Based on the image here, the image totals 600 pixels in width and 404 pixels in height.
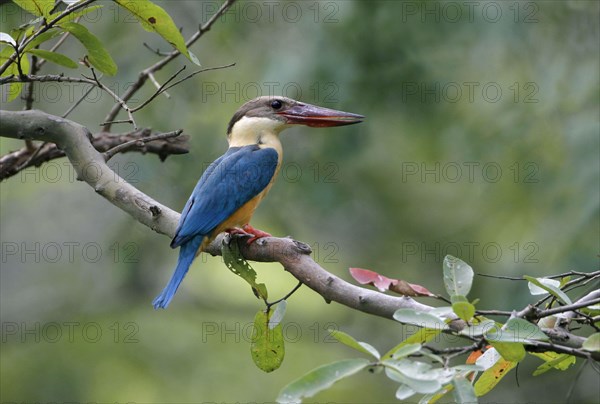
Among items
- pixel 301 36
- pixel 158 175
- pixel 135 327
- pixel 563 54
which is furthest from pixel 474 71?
pixel 135 327

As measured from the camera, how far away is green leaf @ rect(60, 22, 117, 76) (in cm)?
275

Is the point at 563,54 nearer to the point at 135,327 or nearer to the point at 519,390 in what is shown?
the point at 519,390

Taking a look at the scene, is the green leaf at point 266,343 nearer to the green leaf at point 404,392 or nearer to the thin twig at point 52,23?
the green leaf at point 404,392

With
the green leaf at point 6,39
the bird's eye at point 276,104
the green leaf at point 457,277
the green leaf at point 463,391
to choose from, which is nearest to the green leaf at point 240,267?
the green leaf at point 457,277

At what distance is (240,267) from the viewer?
2.89 metres

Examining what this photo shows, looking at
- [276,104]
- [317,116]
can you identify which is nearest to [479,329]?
[317,116]

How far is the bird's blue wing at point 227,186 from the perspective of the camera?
10.9 feet

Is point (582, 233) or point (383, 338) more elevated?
point (582, 233)

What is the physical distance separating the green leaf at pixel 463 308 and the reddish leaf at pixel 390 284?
0.43m

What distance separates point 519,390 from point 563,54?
9.75 feet

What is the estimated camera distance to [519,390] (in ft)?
23.5

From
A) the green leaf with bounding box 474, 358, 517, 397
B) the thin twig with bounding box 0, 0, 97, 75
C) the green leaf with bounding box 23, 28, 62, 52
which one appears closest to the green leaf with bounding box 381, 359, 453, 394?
the green leaf with bounding box 474, 358, 517, 397

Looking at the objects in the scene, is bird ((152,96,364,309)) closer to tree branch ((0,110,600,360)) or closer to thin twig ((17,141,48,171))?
tree branch ((0,110,600,360))

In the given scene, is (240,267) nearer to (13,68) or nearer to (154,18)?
(154,18)
